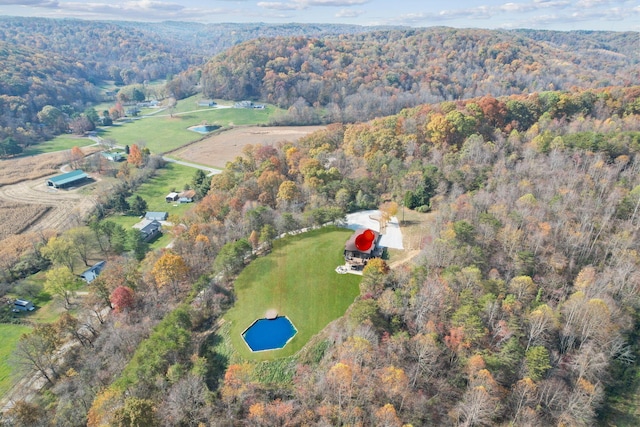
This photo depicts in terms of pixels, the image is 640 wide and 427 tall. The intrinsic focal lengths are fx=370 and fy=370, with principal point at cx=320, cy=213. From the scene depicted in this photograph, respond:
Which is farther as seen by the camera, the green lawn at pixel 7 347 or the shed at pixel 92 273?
the shed at pixel 92 273

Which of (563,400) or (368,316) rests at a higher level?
(368,316)

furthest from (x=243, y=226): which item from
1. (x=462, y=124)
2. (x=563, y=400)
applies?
(x=462, y=124)

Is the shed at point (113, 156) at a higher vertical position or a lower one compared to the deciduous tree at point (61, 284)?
lower

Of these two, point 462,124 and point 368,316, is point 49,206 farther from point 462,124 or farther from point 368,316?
point 462,124

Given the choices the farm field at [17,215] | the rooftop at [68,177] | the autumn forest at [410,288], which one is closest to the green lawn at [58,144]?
the rooftop at [68,177]

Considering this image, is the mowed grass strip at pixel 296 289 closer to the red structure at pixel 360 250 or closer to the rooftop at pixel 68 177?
the red structure at pixel 360 250

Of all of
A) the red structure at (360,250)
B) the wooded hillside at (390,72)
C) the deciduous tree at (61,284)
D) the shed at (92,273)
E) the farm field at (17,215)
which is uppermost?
the wooded hillside at (390,72)
